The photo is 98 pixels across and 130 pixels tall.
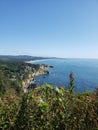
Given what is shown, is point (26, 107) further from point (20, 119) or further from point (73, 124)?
point (73, 124)

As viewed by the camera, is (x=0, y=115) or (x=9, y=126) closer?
(x=9, y=126)

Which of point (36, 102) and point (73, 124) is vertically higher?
point (36, 102)

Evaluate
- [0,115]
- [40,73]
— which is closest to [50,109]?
[0,115]

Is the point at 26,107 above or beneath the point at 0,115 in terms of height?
above

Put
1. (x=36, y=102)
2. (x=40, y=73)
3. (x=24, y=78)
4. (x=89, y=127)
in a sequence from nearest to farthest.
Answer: (x=89, y=127), (x=36, y=102), (x=24, y=78), (x=40, y=73)

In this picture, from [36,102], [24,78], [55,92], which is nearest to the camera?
[36,102]

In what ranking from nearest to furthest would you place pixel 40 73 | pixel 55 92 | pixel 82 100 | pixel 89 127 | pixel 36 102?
pixel 89 127, pixel 36 102, pixel 82 100, pixel 55 92, pixel 40 73

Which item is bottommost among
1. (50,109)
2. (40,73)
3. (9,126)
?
(40,73)

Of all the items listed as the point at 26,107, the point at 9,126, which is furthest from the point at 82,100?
the point at 9,126

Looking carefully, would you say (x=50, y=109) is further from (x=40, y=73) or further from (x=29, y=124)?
(x=40, y=73)
